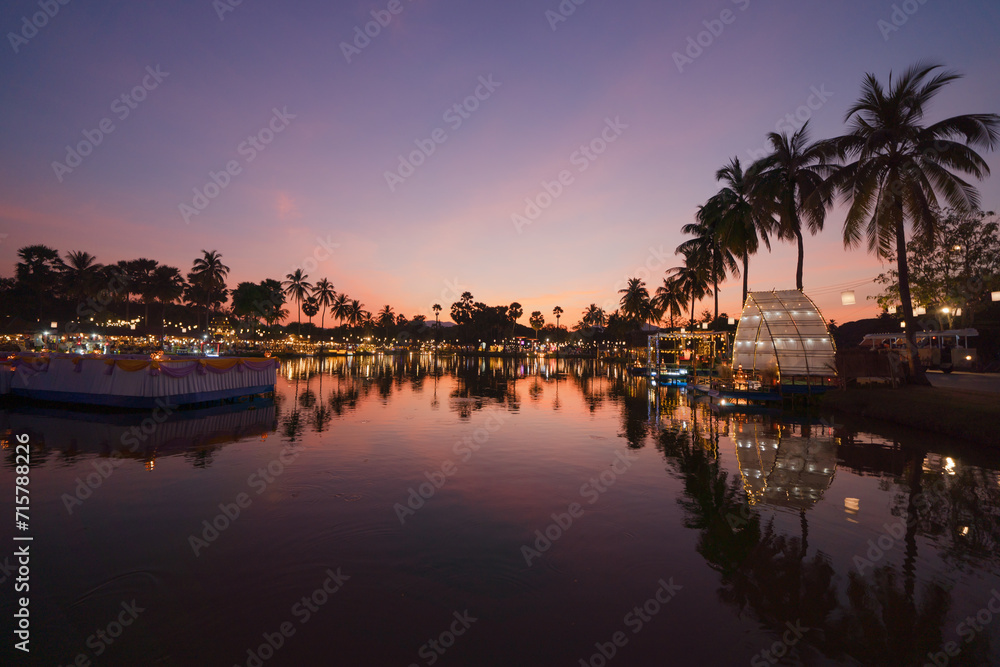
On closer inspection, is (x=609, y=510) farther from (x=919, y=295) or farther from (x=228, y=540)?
(x=919, y=295)

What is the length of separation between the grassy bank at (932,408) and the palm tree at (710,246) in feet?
67.2

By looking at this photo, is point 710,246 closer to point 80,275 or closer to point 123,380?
point 123,380

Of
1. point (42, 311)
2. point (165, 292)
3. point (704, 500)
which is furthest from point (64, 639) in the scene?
point (165, 292)

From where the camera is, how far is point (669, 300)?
238ft

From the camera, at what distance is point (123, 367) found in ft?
58.5

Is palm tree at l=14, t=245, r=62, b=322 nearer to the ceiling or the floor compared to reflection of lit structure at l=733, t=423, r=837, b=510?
nearer to the ceiling

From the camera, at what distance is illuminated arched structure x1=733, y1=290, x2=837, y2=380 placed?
929 inches

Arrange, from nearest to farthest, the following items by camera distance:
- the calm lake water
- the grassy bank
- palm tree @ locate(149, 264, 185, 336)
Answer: the calm lake water, the grassy bank, palm tree @ locate(149, 264, 185, 336)

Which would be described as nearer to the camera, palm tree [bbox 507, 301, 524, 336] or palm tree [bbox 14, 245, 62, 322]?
palm tree [bbox 14, 245, 62, 322]

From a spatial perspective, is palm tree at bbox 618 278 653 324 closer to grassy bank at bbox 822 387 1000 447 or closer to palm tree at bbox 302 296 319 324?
grassy bank at bbox 822 387 1000 447

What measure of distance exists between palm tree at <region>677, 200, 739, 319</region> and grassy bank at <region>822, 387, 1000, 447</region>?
20.5 metres

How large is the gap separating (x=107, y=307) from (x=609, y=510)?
9760cm

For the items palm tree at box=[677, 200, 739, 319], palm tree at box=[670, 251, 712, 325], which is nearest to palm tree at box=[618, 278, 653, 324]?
palm tree at box=[670, 251, 712, 325]

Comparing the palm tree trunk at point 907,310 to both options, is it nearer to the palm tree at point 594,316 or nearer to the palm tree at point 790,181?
the palm tree at point 790,181
